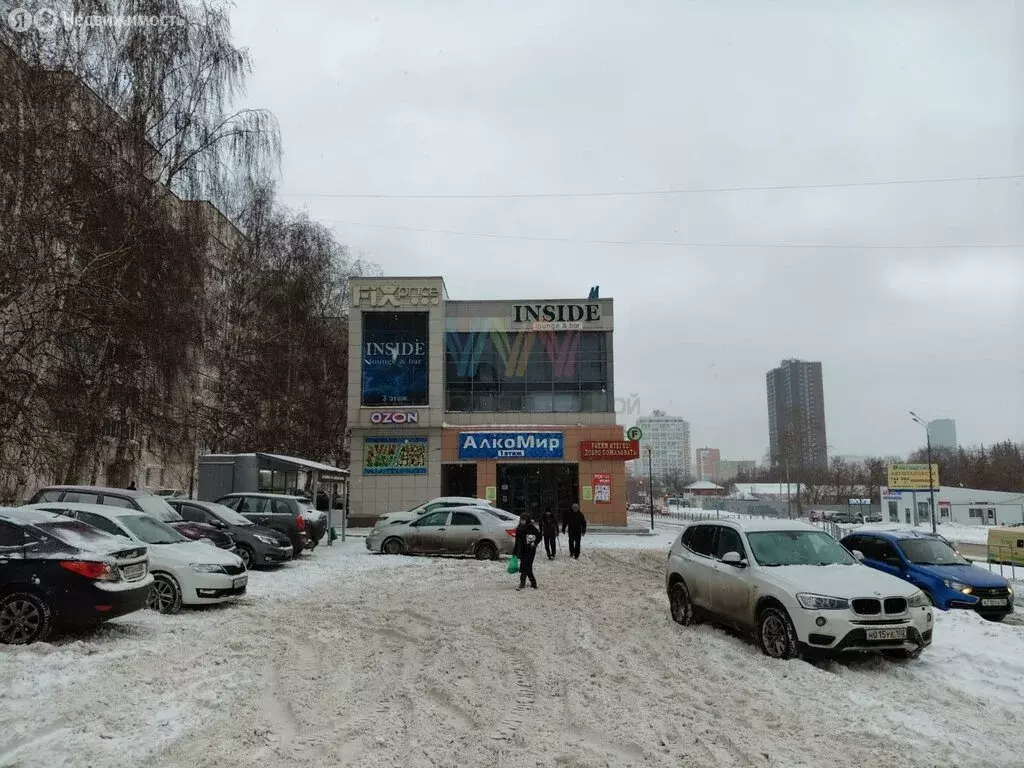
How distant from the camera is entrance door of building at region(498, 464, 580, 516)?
3578 cm

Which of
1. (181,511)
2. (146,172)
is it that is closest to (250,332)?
(146,172)

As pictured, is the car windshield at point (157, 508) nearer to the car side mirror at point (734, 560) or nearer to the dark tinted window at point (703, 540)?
the dark tinted window at point (703, 540)

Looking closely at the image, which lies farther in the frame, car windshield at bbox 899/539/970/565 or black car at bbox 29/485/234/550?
black car at bbox 29/485/234/550

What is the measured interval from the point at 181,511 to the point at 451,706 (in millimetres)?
12063

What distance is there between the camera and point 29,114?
14.4 m

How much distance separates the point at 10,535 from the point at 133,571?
1330mm

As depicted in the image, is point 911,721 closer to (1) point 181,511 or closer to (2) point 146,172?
(1) point 181,511

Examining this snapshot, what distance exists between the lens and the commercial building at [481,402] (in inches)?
1383

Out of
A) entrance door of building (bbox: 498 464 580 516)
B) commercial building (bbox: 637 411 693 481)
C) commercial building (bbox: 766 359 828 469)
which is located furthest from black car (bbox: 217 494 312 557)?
commercial building (bbox: 637 411 693 481)

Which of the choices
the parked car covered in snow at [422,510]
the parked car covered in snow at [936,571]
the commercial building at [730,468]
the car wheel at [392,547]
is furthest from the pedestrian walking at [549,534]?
the commercial building at [730,468]

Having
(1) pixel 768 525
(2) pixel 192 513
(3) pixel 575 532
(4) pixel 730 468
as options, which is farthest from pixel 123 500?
(4) pixel 730 468

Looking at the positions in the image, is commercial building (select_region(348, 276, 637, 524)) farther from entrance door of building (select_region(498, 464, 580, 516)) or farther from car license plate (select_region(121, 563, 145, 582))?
car license plate (select_region(121, 563, 145, 582))

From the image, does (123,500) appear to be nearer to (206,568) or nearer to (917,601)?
(206,568)

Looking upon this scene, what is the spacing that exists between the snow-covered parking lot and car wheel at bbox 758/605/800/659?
0.21 meters
